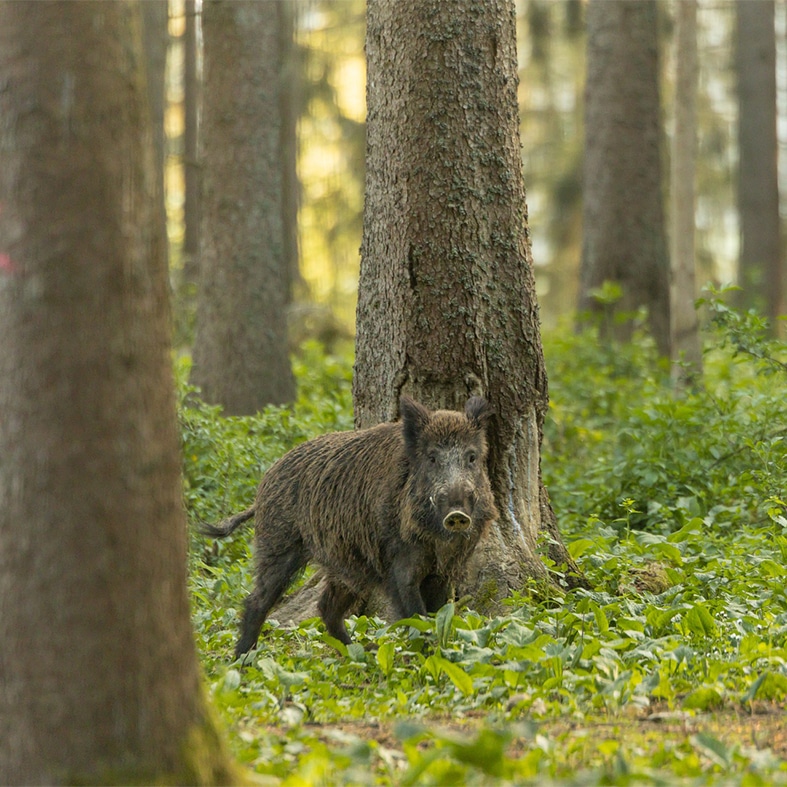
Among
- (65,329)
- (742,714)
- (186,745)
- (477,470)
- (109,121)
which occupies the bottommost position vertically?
(742,714)

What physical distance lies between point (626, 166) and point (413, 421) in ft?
34.9

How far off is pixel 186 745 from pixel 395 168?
429cm

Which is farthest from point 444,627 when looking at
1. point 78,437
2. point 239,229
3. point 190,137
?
point 190,137

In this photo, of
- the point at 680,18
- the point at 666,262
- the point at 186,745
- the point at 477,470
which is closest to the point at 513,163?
the point at 477,470

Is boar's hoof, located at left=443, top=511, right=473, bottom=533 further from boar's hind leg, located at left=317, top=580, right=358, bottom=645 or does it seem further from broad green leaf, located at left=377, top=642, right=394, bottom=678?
boar's hind leg, located at left=317, top=580, right=358, bottom=645

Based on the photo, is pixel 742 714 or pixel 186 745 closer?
pixel 186 745

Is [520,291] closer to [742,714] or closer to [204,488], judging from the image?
[742,714]

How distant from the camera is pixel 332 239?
87.6 feet

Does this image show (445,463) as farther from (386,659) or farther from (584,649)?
(584,649)

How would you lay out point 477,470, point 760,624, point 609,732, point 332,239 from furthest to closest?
point 332,239 < point 477,470 < point 760,624 < point 609,732

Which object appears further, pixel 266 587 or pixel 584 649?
pixel 266 587

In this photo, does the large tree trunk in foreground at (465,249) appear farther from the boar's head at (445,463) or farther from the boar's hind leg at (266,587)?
the boar's hind leg at (266,587)

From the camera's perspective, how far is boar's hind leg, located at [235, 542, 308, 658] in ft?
21.1

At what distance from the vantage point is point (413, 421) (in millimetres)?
6109
